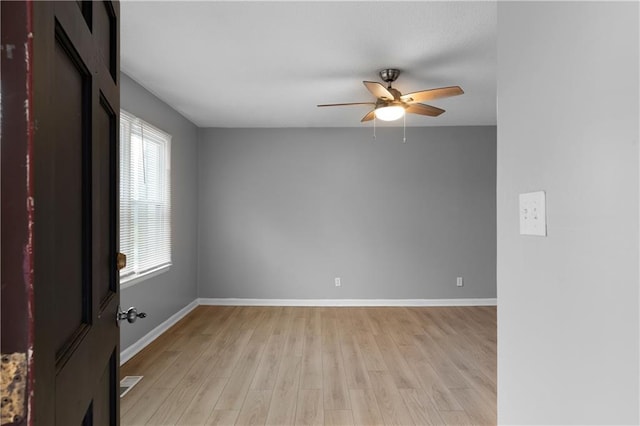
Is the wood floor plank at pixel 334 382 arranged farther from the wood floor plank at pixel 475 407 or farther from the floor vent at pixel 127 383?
the floor vent at pixel 127 383

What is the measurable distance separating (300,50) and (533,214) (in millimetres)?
2274

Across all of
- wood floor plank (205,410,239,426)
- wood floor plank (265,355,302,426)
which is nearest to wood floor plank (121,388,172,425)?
wood floor plank (205,410,239,426)

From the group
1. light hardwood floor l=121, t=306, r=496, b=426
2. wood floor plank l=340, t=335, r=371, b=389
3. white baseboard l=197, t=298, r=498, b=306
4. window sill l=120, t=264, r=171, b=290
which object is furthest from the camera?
white baseboard l=197, t=298, r=498, b=306

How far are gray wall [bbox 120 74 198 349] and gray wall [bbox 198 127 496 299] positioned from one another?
280 millimetres

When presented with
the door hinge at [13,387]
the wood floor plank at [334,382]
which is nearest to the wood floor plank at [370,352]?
the wood floor plank at [334,382]

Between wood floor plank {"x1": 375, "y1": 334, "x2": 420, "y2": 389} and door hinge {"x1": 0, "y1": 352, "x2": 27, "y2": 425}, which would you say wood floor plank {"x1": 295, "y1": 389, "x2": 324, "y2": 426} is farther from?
door hinge {"x1": 0, "y1": 352, "x2": 27, "y2": 425}

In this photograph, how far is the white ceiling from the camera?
7.48 feet

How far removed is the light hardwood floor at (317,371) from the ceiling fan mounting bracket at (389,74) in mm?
2410

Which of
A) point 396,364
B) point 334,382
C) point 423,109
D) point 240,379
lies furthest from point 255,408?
point 423,109

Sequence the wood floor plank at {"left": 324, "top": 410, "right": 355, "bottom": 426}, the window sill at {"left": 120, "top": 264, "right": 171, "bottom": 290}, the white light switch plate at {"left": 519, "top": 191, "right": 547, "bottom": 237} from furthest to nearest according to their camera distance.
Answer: the window sill at {"left": 120, "top": 264, "right": 171, "bottom": 290} → the wood floor plank at {"left": 324, "top": 410, "right": 355, "bottom": 426} → the white light switch plate at {"left": 519, "top": 191, "right": 547, "bottom": 237}

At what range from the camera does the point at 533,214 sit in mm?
986

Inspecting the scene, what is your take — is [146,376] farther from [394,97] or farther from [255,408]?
[394,97]

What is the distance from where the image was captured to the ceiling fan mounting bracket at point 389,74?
313 centimetres

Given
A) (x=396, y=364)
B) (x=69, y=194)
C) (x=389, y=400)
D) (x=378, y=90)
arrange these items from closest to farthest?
(x=69, y=194) → (x=389, y=400) → (x=378, y=90) → (x=396, y=364)
